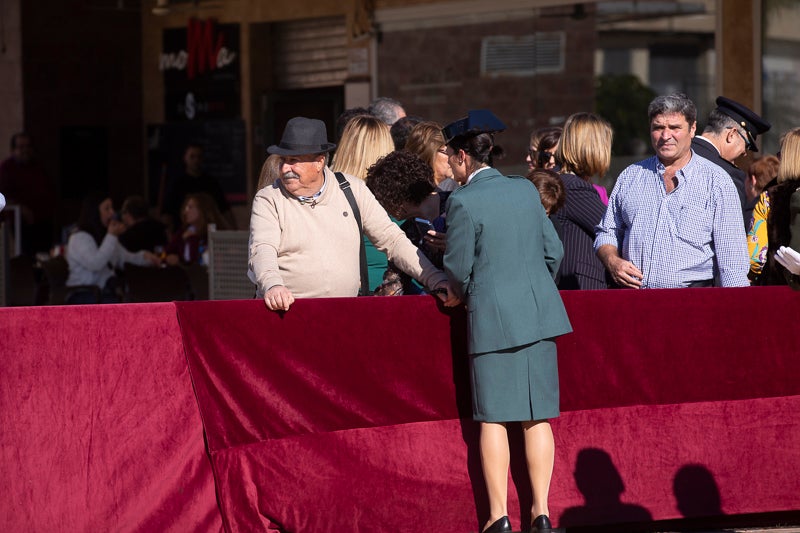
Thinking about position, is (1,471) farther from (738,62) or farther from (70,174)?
(70,174)

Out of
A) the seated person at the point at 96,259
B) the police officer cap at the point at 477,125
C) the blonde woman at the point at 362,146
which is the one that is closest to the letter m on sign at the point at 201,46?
the seated person at the point at 96,259

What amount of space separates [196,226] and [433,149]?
5508 millimetres

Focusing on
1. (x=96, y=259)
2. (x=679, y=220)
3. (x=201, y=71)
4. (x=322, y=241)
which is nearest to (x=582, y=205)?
(x=679, y=220)

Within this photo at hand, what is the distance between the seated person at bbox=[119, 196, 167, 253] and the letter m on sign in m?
4.45

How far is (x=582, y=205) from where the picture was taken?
7.42 metres

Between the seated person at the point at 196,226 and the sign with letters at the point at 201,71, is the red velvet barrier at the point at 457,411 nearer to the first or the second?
the seated person at the point at 196,226

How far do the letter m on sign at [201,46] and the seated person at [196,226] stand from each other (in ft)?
16.9

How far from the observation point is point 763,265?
23.4ft

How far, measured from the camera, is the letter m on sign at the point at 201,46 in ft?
57.2

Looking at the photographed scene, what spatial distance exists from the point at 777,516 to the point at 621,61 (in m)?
8.76

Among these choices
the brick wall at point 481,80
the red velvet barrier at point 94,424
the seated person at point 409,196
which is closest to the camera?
the red velvet barrier at point 94,424

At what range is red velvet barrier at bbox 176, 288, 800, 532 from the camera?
19.5 ft

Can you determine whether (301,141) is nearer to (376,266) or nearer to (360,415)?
(376,266)

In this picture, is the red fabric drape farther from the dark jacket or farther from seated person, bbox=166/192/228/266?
seated person, bbox=166/192/228/266
